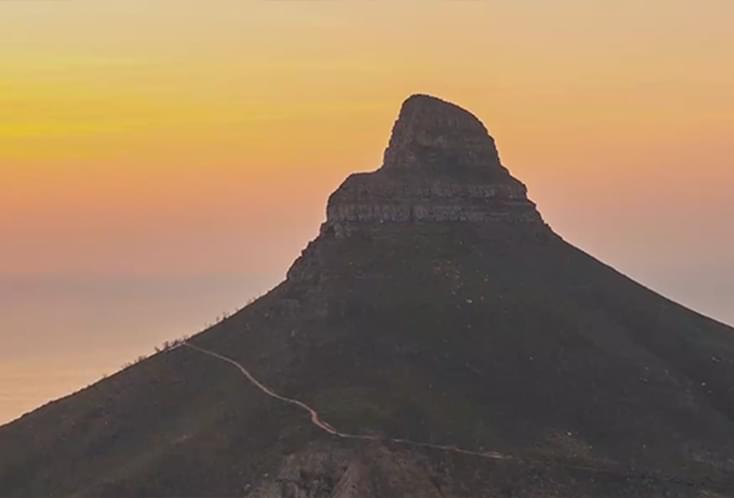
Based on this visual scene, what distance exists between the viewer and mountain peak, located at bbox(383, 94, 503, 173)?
190125 mm

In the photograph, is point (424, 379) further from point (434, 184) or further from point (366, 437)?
point (434, 184)

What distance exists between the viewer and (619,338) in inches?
6969

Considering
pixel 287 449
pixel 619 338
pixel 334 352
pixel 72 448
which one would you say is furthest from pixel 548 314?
pixel 72 448

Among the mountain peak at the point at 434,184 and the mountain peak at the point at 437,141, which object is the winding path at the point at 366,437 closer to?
the mountain peak at the point at 434,184

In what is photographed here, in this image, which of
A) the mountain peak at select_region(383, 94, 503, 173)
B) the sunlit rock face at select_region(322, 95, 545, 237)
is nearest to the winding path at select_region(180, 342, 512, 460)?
the sunlit rock face at select_region(322, 95, 545, 237)

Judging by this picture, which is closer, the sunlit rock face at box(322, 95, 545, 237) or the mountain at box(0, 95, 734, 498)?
the mountain at box(0, 95, 734, 498)

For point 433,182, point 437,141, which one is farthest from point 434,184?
point 437,141

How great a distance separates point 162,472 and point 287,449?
35.7 feet

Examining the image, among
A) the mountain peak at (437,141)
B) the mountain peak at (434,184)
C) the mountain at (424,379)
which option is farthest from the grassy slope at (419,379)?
the mountain peak at (437,141)

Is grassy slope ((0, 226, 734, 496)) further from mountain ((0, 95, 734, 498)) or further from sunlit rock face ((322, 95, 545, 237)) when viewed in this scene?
sunlit rock face ((322, 95, 545, 237))

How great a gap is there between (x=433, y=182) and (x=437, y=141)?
7099 mm

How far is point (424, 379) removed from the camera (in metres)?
164

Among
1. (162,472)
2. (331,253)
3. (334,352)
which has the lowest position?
(162,472)

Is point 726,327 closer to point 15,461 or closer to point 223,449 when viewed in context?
point 223,449
